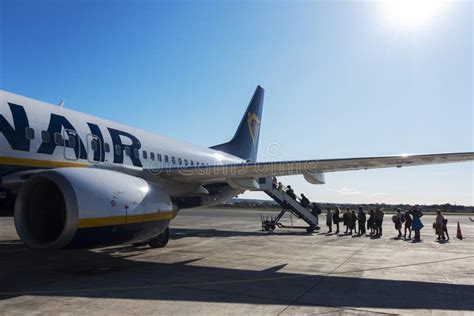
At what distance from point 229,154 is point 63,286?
577 inches

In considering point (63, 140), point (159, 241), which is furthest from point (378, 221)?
point (63, 140)

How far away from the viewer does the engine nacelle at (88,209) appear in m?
7.21

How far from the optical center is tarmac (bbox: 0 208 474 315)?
18.2ft

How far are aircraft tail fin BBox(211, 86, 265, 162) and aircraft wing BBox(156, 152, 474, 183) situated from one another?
10.3 meters

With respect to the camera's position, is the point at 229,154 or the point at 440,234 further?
the point at 229,154

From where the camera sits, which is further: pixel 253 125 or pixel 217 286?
pixel 253 125

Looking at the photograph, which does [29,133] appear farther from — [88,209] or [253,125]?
[253,125]

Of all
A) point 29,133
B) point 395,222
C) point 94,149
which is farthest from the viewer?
point 395,222

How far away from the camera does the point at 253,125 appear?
23.0 meters

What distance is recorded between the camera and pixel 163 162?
1353cm

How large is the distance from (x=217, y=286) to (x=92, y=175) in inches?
126

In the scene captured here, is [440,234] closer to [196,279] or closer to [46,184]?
[196,279]

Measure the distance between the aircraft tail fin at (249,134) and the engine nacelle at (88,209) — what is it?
1243cm

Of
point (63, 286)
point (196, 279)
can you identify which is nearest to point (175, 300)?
point (196, 279)
